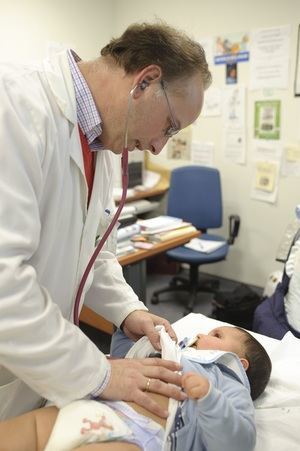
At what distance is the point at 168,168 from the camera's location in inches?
159

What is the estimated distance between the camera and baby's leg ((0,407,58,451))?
37.1 inches

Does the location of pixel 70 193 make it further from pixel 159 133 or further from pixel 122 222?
pixel 122 222

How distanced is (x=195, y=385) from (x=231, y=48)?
9.76 ft

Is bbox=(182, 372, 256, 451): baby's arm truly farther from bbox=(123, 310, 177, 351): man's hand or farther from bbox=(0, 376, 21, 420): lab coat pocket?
bbox=(0, 376, 21, 420): lab coat pocket

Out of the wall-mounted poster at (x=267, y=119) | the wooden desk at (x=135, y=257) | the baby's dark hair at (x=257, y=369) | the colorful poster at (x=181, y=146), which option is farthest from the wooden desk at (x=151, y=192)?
the baby's dark hair at (x=257, y=369)

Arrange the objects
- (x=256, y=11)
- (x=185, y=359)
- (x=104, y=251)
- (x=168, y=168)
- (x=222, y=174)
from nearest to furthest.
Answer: (x=185, y=359) < (x=104, y=251) < (x=256, y=11) < (x=222, y=174) < (x=168, y=168)

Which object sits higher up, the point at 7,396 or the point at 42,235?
the point at 42,235

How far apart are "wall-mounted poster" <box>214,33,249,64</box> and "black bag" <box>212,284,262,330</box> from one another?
1.83 m

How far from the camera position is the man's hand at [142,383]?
0.95 m

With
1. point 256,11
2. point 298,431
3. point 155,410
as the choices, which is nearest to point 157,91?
point 155,410

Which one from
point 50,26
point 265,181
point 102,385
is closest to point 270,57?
point 265,181

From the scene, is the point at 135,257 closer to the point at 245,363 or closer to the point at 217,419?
the point at 245,363

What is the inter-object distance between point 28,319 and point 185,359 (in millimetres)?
579

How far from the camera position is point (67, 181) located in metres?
0.96
